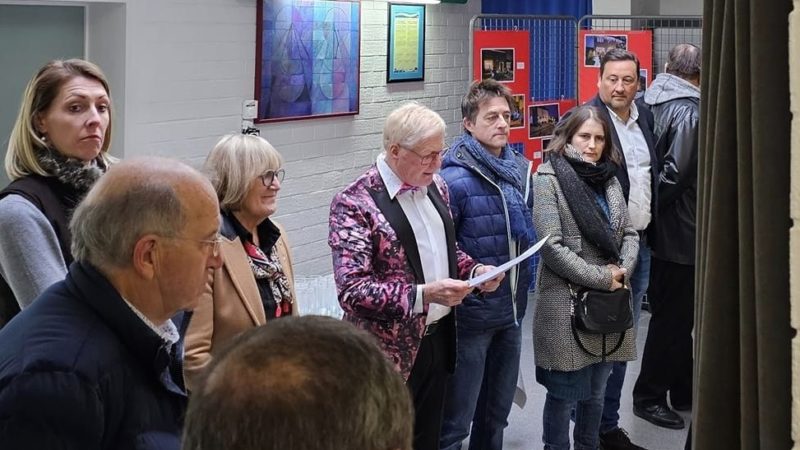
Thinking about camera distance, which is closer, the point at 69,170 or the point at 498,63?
the point at 69,170

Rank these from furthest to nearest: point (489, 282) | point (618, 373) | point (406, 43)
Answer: point (406, 43) < point (618, 373) < point (489, 282)

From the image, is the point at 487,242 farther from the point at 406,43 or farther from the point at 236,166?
the point at 406,43

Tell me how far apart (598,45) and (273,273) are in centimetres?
413

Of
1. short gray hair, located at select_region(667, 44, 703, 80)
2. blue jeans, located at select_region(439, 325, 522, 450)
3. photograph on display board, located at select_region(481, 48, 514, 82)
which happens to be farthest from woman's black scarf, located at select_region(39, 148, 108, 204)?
photograph on display board, located at select_region(481, 48, 514, 82)

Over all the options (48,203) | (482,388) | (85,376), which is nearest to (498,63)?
(482,388)

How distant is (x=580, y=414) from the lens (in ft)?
14.1

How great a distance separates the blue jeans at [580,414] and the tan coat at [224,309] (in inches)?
63.7

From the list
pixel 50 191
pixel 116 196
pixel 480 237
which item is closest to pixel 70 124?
pixel 50 191

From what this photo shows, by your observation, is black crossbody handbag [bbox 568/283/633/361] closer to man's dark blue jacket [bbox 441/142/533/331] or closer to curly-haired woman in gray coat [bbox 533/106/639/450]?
curly-haired woman in gray coat [bbox 533/106/639/450]

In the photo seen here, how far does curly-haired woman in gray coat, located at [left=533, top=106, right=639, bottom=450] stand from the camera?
13.3 feet

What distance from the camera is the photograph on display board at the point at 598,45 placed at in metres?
6.63

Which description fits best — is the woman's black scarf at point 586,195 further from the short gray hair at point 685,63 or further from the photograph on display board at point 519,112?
the photograph on display board at point 519,112

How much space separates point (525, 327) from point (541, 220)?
2830 millimetres

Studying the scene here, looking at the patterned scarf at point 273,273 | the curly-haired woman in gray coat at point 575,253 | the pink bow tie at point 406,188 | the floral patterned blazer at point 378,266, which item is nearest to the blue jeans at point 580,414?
the curly-haired woman in gray coat at point 575,253
